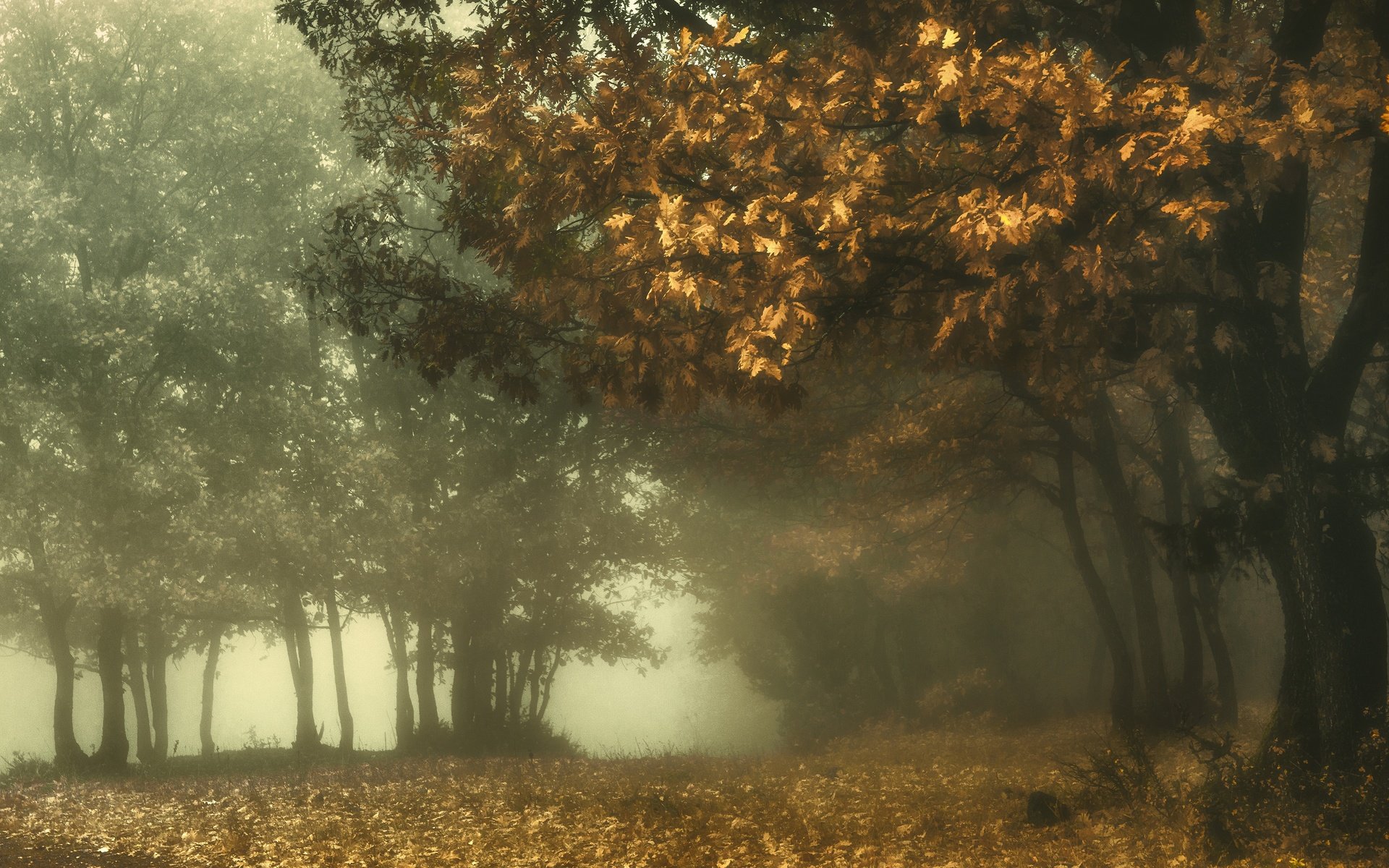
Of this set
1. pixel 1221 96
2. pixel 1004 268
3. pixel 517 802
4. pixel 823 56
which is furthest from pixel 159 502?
pixel 1221 96

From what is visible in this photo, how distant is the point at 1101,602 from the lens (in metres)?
19.1

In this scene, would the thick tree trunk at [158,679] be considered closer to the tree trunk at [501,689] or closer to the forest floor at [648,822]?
the tree trunk at [501,689]

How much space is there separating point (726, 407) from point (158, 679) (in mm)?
20856

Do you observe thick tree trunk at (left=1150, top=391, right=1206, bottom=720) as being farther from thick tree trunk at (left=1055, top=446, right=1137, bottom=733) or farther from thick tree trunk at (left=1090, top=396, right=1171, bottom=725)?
thick tree trunk at (left=1055, top=446, right=1137, bottom=733)

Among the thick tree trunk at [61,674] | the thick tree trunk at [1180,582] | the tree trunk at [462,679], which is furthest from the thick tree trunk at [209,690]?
the thick tree trunk at [1180,582]

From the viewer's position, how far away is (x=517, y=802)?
11.9m

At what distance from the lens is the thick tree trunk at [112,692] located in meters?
21.7

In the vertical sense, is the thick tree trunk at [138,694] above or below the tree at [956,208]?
below

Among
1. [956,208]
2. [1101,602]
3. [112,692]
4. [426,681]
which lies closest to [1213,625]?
[1101,602]

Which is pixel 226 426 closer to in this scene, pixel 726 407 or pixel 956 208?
pixel 726 407

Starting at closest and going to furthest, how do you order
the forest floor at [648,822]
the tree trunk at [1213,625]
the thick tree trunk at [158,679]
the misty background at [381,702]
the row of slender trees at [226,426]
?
the forest floor at [648,822]
the tree trunk at [1213,625]
the row of slender trees at [226,426]
the thick tree trunk at [158,679]
the misty background at [381,702]

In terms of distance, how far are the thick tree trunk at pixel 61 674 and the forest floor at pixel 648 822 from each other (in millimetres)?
6133

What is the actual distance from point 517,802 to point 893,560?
16.4 metres

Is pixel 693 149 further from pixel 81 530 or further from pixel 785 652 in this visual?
pixel 785 652
